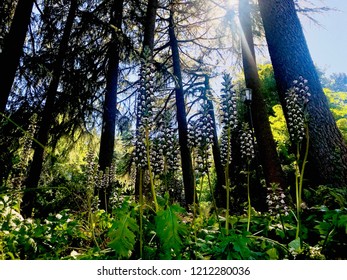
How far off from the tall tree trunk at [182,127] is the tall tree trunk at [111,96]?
56.2 inches

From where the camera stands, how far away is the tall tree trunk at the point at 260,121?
4.64 metres

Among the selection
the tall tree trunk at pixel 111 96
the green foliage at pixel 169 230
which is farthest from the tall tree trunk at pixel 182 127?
the green foliage at pixel 169 230

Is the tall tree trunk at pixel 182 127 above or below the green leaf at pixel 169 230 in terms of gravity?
above

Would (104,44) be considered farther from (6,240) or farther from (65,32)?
(6,240)

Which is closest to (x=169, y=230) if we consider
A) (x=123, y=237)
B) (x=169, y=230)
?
(x=169, y=230)

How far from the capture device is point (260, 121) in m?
4.97

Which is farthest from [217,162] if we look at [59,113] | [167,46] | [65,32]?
[65,32]

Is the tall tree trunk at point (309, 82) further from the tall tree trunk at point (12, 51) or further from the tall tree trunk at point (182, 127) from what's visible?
the tall tree trunk at point (12, 51)

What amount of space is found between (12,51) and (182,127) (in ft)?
15.2

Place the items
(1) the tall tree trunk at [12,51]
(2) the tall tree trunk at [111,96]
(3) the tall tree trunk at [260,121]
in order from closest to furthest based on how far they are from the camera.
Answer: (1) the tall tree trunk at [12,51]
(3) the tall tree trunk at [260,121]
(2) the tall tree trunk at [111,96]

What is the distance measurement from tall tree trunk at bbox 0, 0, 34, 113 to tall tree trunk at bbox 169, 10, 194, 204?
3204 mm

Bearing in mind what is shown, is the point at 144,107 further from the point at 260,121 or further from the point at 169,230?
the point at 260,121

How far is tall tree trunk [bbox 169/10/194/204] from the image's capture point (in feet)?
23.9

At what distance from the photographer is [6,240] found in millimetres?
1733
